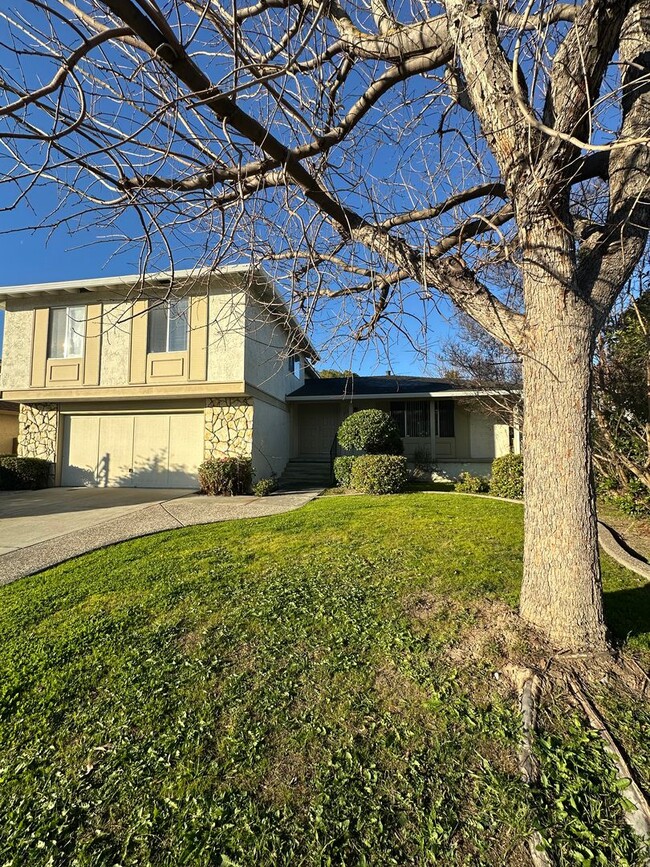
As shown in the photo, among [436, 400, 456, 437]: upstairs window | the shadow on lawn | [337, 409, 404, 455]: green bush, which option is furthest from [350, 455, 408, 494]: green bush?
the shadow on lawn

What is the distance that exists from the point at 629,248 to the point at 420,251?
1.38m

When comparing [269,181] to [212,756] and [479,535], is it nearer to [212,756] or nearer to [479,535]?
[212,756]

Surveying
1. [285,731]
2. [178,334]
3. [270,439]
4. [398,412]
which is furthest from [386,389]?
[285,731]

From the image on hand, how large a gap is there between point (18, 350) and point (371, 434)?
1124cm

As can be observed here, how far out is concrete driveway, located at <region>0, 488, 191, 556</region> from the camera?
6445mm

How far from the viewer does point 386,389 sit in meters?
14.8

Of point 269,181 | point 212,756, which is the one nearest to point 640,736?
point 212,756

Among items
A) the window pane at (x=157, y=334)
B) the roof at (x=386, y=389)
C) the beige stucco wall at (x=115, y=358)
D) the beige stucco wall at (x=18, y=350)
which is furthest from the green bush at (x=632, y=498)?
the beige stucco wall at (x=18, y=350)

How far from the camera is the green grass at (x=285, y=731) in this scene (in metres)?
1.58

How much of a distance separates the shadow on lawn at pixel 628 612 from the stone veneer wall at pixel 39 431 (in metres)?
14.3

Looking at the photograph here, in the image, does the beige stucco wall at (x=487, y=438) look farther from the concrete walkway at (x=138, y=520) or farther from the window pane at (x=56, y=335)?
the window pane at (x=56, y=335)

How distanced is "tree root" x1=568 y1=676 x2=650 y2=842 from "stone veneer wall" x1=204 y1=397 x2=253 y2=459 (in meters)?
9.80

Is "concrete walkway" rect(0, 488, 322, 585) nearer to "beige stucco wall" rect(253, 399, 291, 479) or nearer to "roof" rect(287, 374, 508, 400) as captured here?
"beige stucco wall" rect(253, 399, 291, 479)

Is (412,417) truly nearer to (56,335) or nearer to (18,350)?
(56,335)
